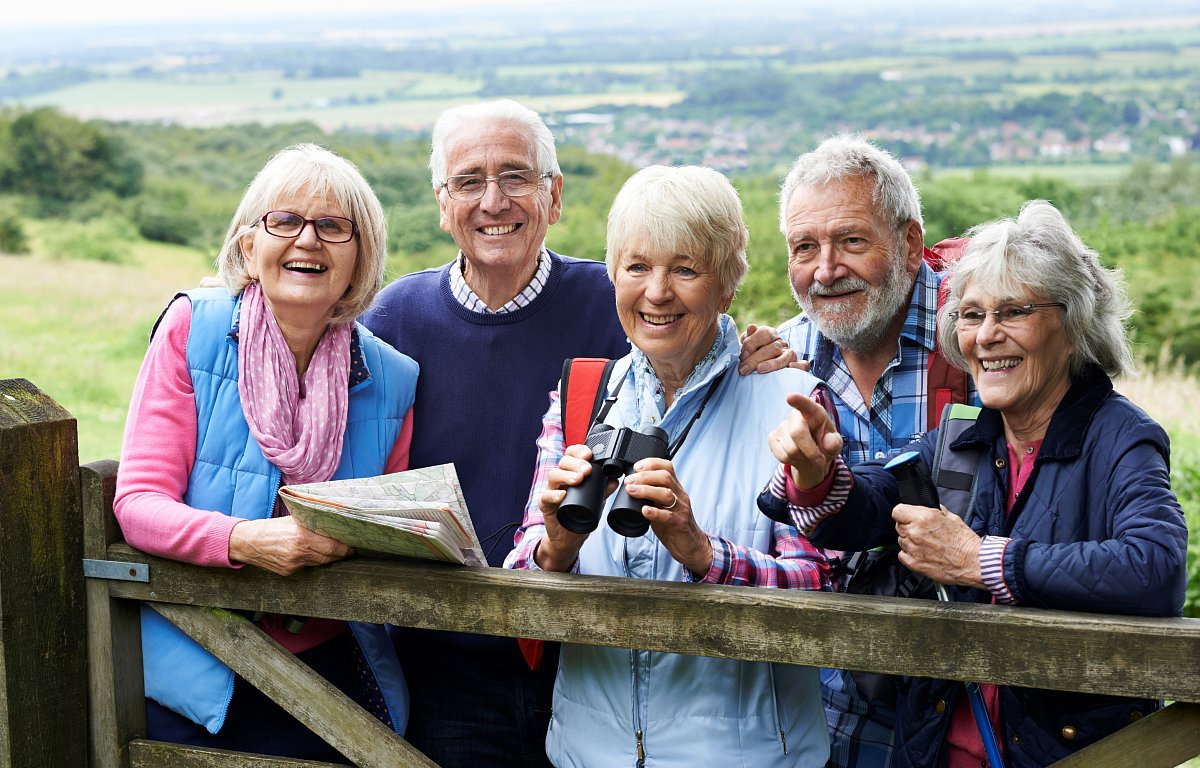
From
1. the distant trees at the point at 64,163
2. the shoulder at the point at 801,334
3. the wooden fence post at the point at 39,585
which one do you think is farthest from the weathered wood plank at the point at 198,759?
the distant trees at the point at 64,163

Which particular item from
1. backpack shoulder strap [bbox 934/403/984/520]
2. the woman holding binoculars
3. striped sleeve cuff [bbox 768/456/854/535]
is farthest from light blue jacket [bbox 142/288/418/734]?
backpack shoulder strap [bbox 934/403/984/520]

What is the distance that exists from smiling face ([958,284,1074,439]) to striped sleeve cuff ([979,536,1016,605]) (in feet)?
1.21

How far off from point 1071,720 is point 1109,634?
1.09ft

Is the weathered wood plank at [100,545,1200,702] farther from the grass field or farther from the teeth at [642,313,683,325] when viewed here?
the grass field

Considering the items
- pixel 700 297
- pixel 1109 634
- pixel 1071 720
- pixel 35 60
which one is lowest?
pixel 1071 720

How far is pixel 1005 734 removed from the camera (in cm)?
266

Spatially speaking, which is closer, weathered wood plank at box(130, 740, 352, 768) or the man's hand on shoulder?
the man's hand on shoulder

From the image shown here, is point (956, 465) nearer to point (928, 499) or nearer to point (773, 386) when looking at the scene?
point (928, 499)

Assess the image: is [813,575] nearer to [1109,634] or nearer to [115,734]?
[1109,634]

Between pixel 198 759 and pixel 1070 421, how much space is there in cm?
225

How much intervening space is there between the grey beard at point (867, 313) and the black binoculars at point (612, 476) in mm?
1126

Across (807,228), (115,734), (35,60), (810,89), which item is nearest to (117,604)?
(115,734)

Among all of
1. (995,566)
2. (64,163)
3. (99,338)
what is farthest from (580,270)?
(64,163)

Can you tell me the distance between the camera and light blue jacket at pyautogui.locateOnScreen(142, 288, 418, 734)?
297 centimetres
